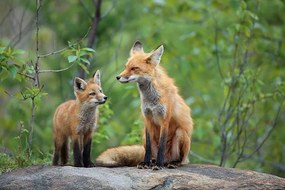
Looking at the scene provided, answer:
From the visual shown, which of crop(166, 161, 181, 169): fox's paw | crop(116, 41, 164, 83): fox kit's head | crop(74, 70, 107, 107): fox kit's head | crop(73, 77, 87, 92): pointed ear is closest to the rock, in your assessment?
crop(166, 161, 181, 169): fox's paw

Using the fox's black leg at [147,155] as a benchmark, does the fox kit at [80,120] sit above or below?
above

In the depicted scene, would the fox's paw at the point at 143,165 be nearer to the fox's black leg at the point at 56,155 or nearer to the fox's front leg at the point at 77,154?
the fox's front leg at the point at 77,154

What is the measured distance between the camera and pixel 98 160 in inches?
422

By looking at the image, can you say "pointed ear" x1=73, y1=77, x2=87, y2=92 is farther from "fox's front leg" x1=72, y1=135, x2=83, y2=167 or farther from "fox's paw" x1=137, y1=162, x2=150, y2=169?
"fox's paw" x1=137, y1=162, x2=150, y2=169

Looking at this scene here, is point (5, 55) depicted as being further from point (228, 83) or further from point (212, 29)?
point (212, 29)

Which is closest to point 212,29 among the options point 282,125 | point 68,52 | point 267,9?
point 267,9

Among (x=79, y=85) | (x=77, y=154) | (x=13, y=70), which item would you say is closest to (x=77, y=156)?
(x=77, y=154)

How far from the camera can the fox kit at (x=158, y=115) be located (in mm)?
10695

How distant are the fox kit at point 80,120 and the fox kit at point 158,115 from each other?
43 cm

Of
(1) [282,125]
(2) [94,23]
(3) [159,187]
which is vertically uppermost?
(2) [94,23]

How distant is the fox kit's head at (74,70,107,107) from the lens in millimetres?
10999

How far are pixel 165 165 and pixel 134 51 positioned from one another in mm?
2229

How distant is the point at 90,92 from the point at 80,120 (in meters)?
0.55

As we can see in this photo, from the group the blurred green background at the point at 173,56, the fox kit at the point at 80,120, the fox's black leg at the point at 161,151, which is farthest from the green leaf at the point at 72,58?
the blurred green background at the point at 173,56
